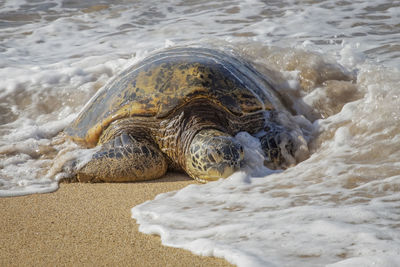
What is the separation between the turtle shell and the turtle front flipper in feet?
1.05

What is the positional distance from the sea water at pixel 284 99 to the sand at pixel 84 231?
0.11 metres

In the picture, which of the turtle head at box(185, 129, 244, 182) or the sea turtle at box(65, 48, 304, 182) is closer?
the turtle head at box(185, 129, 244, 182)

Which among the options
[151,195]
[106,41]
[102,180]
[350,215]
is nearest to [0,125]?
[102,180]

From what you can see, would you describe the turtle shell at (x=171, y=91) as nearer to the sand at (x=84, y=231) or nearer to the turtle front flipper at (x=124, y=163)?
the turtle front flipper at (x=124, y=163)

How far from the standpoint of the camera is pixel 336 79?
219 inches

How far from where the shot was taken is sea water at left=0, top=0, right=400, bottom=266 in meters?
2.59

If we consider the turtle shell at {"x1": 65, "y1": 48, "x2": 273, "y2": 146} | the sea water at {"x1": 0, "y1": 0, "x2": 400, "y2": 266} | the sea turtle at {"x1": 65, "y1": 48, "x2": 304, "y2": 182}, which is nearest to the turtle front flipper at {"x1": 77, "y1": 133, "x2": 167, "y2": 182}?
the sea turtle at {"x1": 65, "y1": 48, "x2": 304, "y2": 182}

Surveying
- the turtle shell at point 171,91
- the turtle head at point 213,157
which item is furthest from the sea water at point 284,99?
the turtle shell at point 171,91

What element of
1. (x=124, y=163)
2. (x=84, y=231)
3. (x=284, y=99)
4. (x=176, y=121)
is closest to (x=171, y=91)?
(x=176, y=121)

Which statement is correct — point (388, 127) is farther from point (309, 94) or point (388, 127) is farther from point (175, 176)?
point (175, 176)

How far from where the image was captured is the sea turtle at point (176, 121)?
163 inches

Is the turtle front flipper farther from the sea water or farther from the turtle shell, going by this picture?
the turtle shell

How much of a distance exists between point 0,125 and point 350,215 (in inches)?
162

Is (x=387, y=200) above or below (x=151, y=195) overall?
above
